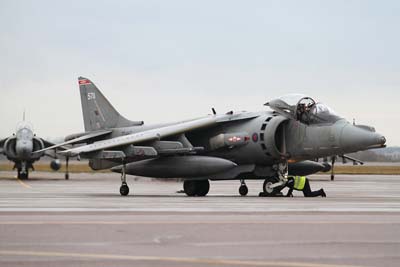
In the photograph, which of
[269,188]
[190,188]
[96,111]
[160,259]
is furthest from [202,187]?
→ [160,259]

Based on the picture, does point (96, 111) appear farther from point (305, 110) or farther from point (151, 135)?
point (305, 110)

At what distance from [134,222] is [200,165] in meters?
10.0

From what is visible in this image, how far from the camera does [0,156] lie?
4212 cm

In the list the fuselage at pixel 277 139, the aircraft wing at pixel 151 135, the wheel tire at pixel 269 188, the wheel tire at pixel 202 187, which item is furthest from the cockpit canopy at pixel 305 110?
the wheel tire at pixel 202 187

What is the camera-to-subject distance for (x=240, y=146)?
20.3m

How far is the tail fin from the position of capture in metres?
24.2

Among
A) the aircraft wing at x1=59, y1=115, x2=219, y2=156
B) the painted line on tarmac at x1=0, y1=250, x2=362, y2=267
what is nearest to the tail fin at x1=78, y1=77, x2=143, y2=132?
the aircraft wing at x1=59, y1=115, x2=219, y2=156

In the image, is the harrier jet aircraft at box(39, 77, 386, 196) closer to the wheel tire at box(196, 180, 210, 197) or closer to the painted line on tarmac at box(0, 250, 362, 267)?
the wheel tire at box(196, 180, 210, 197)

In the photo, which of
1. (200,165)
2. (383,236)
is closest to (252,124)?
(200,165)

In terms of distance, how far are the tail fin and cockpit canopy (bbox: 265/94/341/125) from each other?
590 cm

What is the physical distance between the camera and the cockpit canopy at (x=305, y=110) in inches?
757

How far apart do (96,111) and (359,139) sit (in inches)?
369

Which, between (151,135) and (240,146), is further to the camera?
(151,135)

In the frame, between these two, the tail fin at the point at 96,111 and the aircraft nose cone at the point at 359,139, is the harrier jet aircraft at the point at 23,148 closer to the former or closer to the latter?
the tail fin at the point at 96,111
